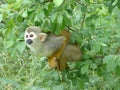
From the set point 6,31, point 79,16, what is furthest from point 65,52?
point 6,31

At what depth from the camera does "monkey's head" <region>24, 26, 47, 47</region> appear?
11.3ft

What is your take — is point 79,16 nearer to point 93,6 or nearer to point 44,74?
point 93,6

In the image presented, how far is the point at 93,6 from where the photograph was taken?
3506 mm

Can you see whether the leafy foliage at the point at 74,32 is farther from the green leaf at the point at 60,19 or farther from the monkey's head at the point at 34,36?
the monkey's head at the point at 34,36

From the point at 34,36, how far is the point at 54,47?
253 mm

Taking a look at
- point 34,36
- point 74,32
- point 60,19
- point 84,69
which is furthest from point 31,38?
point 60,19

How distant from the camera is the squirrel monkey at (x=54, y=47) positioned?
141 inches

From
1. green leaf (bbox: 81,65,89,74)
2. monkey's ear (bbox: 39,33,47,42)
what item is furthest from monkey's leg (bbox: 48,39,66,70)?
green leaf (bbox: 81,65,89,74)

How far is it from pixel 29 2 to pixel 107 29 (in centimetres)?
92

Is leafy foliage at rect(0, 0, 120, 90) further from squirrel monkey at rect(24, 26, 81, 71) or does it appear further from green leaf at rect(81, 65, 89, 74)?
squirrel monkey at rect(24, 26, 81, 71)

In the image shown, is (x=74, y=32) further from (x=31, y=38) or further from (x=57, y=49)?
(x=31, y=38)

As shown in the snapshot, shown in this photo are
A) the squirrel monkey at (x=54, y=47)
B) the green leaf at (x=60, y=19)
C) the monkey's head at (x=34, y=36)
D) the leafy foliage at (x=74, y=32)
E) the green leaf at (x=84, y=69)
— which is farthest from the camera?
the squirrel monkey at (x=54, y=47)

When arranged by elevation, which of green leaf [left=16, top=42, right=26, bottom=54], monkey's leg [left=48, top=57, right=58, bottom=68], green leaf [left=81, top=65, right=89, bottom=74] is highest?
green leaf [left=16, top=42, right=26, bottom=54]

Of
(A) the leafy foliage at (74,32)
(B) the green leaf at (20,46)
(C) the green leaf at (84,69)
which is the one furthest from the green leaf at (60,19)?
(C) the green leaf at (84,69)
